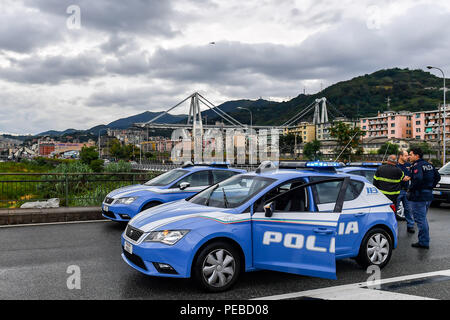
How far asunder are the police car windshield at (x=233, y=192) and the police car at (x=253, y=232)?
0.02m

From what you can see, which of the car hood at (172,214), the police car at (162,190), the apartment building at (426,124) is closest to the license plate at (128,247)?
the car hood at (172,214)

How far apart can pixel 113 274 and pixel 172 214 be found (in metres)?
1.32

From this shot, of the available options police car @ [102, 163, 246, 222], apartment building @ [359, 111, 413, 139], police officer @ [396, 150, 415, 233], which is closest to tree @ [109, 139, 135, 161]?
apartment building @ [359, 111, 413, 139]

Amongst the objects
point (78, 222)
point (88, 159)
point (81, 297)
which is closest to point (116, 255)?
point (81, 297)

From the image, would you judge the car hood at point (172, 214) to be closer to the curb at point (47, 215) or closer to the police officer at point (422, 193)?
the police officer at point (422, 193)

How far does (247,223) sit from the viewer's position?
4.59 meters

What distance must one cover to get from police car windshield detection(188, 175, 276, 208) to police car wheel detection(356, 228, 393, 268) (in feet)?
5.41

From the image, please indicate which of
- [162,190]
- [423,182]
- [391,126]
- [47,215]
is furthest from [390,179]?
[391,126]

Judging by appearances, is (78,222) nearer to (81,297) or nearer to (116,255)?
(116,255)

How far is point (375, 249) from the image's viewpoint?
18.0ft

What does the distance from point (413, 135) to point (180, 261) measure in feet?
462

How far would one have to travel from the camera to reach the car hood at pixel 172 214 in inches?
179

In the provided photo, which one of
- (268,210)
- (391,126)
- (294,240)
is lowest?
(294,240)

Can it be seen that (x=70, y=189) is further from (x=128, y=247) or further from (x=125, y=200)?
(x=128, y=247)
